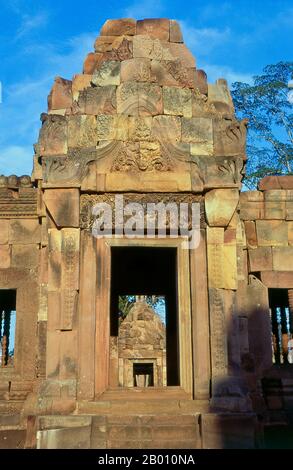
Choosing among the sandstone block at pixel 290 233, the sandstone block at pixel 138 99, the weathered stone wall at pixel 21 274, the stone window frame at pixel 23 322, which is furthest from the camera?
the sandstone block at pixel 290 233

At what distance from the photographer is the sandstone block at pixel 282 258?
916 centimetres

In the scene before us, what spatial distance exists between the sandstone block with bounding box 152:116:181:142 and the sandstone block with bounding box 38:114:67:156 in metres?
1.27

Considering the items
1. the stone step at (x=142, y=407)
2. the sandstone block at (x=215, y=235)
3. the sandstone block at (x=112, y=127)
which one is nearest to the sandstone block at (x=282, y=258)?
the sandstone block at (x=215, y=235)

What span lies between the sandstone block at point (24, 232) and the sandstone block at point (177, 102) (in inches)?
109

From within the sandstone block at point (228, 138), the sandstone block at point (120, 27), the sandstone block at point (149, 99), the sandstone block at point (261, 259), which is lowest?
the sandstone block at point (261, 259)

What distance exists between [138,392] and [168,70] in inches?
179

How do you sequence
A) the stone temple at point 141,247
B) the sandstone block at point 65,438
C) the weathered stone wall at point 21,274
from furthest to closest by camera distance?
A: the weathered stone wall at point 21,274 → the stone temple at point 141,247 → the sandstone block at point 65,438

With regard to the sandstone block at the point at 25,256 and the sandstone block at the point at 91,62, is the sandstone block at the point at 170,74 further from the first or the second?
the sandstone block at the point at 25,256

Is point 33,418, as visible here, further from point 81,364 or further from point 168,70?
point 168,70

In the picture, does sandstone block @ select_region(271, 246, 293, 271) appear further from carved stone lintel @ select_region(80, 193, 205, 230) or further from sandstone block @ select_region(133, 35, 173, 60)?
sandstone block @ select_region(133, 35, 173, 60)

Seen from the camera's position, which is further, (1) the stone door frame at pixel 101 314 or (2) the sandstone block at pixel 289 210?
(2) the sandstone block at pixel 289 210

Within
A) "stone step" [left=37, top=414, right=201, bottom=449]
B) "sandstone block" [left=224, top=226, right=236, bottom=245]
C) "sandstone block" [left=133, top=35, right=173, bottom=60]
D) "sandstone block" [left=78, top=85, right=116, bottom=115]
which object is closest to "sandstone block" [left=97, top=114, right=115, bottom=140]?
"sandstone block" [left=78, top=85, right=116, bottom=115]

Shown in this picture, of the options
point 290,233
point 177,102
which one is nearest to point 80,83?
point 177,102

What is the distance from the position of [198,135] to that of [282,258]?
2521 mm
